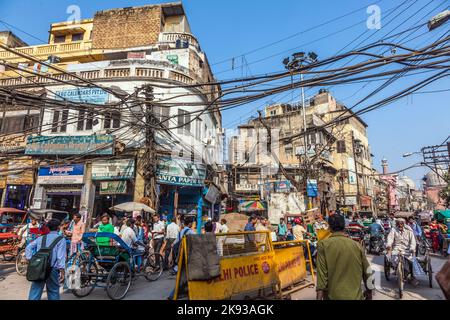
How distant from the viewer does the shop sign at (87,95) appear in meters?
17.8

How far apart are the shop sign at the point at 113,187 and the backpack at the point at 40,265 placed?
12.1m

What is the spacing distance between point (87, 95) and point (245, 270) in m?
17.0

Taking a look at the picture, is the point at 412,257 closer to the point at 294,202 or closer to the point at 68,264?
the point at 68,264

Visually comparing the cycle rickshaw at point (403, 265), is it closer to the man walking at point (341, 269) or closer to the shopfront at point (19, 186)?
the man walking at point (341, 269)

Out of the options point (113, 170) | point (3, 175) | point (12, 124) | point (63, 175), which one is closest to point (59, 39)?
point (12, 124)

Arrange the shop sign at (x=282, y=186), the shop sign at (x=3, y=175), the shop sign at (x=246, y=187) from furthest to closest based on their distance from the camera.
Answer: the shop sign at (x=246, y=187), the shop sign at (x=282, y=186), the shop sign at (x=3, y=175)

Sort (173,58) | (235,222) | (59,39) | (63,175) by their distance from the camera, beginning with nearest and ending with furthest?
(63,175) < (235,222) < (173,58) < (59,39)

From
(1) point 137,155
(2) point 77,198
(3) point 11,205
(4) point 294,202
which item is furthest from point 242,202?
(3) point 11,205

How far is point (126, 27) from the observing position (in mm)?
24828

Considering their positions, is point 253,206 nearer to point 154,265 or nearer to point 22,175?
point 154,265

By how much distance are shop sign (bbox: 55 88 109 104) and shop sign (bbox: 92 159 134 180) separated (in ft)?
13.4

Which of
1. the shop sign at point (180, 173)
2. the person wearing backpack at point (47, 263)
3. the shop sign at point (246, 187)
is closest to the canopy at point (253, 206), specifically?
the shop sign at point (246, 187)
